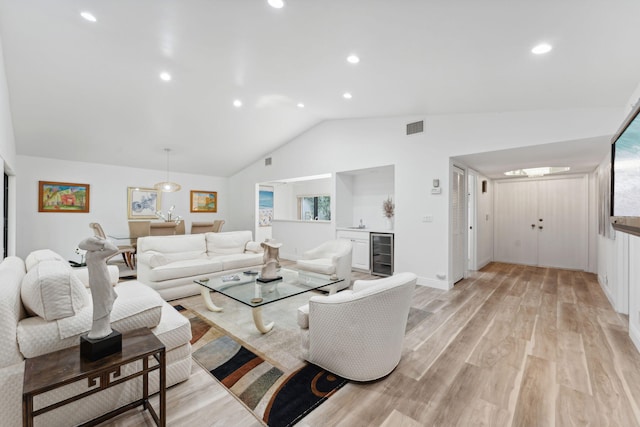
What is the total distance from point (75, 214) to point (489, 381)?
8.36m

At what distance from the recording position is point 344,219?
6.09 meters

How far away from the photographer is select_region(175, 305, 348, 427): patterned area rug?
1684mm

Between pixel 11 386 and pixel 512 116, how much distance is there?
16.9 ft

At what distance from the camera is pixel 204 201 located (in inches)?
339

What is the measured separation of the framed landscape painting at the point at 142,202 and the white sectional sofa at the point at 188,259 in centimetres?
359

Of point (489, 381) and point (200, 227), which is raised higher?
point (200, 227)

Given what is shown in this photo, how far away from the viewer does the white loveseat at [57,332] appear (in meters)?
1.37

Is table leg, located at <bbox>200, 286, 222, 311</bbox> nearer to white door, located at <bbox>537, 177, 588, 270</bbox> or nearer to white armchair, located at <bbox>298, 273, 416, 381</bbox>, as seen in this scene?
white armchair, located at <bbox>298, 273, 416, 381</bbox>

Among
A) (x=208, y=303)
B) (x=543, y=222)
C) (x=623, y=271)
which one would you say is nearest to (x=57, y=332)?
(x=208, y=303)

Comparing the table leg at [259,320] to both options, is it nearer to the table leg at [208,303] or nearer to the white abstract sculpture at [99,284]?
the table leg at [208,303]

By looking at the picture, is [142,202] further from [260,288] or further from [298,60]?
[298,60]

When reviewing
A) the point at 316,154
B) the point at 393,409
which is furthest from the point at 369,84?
the point at 393,409

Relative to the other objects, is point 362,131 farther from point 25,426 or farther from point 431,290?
point 25,426

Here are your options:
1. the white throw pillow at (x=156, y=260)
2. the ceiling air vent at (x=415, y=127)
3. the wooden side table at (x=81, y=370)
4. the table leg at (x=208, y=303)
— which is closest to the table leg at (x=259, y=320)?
the table leg at (x=208, y=303)
